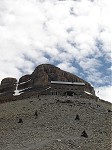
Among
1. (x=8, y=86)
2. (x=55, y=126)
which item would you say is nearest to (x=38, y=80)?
(x=8, y=86)

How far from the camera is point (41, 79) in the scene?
88250mm

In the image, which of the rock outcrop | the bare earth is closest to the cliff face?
the rock outcrop

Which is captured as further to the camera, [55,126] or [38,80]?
[38,80]

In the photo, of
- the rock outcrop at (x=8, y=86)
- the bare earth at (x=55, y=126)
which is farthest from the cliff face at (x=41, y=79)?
the bare earth at (x=55, y=126)

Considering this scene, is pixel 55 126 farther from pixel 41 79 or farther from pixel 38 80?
pixel 38 80

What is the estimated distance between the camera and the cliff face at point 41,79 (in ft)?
290

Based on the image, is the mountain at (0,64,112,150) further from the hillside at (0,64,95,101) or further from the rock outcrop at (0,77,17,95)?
the rock outcrop at (0,77,17,95)

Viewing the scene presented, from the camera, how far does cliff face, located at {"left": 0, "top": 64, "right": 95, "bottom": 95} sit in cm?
8850

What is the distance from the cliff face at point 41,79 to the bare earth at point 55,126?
80.4 feet

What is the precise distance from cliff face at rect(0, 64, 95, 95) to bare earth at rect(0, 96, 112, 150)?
2450cm

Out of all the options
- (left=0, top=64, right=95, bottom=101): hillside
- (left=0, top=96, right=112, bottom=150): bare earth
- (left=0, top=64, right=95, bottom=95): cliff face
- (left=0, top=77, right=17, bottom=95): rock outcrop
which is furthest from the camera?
(left=0, top=77, right=17, bottom=95): rock outcrop

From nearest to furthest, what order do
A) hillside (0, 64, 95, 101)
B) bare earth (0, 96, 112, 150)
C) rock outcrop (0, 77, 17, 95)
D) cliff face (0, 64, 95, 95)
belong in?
bare earth (0, 96, 112, 150) → hillside (0, 64, 95, 101) → cliff face (0, 64, 95, 95) → rock outcrop (0, 77, 17, 95)

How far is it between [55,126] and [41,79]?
44296 millimetres

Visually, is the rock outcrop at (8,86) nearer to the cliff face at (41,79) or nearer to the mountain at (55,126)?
the cliff face at (41,79)
